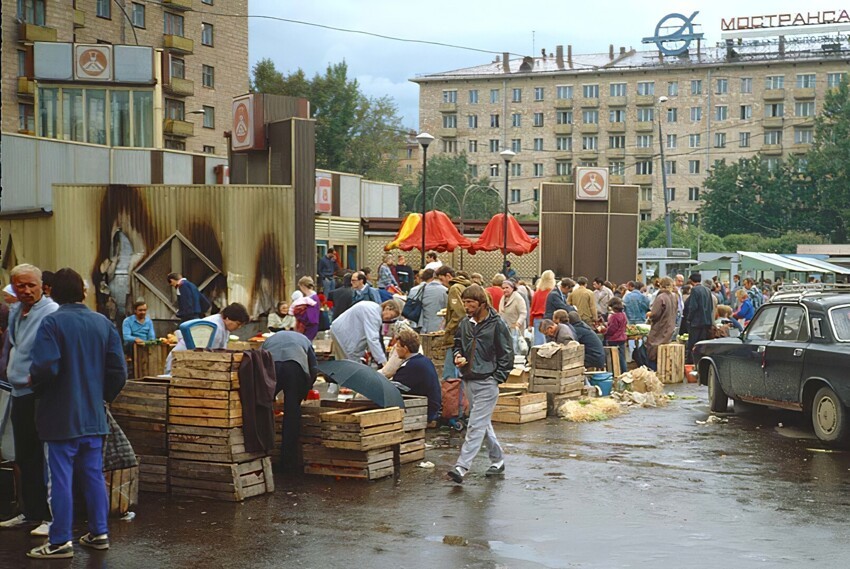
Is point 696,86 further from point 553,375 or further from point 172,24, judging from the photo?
point 553,375

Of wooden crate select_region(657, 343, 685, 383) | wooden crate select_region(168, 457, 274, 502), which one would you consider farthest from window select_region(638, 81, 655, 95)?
wooden crate select_region(168, 457, 274, 502)

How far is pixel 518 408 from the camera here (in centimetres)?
1529

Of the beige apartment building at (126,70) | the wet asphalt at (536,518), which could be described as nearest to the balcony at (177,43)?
the beige apartment building at (126,70)

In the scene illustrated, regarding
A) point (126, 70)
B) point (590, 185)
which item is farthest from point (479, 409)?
point (590, 185)

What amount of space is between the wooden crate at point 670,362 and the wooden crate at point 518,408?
6866 mm

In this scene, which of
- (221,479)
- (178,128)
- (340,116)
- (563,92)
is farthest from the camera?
(563,92)

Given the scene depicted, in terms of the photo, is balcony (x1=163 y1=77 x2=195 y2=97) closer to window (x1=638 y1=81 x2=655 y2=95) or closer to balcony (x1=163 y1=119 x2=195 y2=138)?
balcony (x1=163 y1=119 x2=195 y2=138)

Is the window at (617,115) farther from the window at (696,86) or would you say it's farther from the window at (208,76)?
the window at (208,76)

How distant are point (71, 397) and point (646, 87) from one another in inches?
3953

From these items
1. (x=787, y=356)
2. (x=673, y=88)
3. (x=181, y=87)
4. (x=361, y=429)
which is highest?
(x=673, y=88)

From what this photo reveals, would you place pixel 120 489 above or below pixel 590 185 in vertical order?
below

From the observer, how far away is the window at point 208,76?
218 ft

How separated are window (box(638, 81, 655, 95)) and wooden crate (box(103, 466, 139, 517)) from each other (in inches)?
3889

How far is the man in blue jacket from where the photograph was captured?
7859 mm
